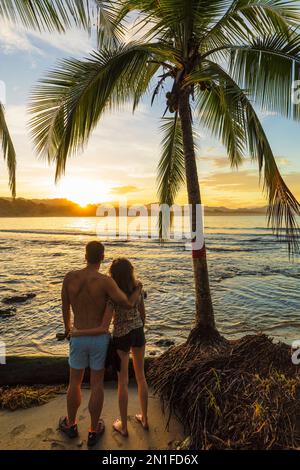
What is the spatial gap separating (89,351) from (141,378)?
0.73 m

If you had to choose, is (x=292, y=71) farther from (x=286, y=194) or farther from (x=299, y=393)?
(x=299, y=393)

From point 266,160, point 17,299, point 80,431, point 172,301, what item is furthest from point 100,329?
point 17,299

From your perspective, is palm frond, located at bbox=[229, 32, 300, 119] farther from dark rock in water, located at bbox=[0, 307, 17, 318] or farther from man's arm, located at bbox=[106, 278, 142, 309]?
dark rock in water, located at bbox=[0, 307, 17, 318]

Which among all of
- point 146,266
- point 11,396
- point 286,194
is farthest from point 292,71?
point 146,266

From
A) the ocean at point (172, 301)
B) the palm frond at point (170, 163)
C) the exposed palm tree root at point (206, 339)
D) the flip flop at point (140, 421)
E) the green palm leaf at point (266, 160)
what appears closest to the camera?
the flip flop at point (140, 421)

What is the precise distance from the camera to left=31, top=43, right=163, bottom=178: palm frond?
435 centimetres

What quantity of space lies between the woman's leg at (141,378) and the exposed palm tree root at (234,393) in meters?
0.41

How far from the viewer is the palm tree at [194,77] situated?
4.45 metres

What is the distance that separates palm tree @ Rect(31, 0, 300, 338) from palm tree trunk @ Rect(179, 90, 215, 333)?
2 centimetres

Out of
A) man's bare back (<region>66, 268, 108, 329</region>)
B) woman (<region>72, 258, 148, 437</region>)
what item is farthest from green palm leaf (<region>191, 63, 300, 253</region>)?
man's bare back (<region>66, 268, 108, 329</region>)

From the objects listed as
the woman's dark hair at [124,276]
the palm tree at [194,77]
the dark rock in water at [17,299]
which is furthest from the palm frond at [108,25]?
the dark rock in water at [17,299]

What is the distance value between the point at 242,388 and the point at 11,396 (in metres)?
2.95

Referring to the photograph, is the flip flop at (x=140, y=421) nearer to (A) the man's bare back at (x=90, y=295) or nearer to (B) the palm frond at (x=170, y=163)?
(A) the man's bare back at (x=90, y=295)
